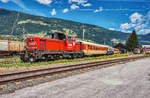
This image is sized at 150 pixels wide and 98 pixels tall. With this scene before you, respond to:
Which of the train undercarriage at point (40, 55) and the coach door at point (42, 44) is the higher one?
the coach door at point (42, 44)

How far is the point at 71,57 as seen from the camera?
25031 millimetres

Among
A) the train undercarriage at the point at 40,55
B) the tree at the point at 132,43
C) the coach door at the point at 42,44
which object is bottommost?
the train undercarriage at the point at 40,55

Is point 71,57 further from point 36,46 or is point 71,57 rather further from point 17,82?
point 17,82

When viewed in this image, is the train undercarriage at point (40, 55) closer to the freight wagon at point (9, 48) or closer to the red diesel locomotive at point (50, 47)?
the red diesel locomotive at point (50, 47)

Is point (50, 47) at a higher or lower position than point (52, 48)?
higher

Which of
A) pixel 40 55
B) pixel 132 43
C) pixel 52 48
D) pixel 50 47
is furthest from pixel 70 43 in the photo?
pixel 132 43

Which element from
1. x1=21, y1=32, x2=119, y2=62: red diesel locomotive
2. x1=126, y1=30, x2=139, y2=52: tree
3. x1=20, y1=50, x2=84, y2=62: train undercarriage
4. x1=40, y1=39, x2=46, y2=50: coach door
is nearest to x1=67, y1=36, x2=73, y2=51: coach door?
x1=21, y1=32, x2=119, y2=62: red diesel locomotive

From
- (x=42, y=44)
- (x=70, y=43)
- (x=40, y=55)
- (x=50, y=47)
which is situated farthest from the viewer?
(x=70, y=43)

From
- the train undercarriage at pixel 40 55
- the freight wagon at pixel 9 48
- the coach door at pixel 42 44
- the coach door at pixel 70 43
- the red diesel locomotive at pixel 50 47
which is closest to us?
the train undercarriage at pixel 40 55

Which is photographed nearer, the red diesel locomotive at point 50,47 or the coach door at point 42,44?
the red diesel locomotive at point 50,47

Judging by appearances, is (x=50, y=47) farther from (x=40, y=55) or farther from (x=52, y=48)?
(x=40, y=55)

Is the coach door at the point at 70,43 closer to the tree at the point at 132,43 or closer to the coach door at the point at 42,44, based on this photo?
the coach door at the point at 42,44

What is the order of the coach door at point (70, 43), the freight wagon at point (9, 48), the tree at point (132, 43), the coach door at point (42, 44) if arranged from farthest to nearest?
the tree at point (132, 43) < the freight wagon at point (9, 48) < the coach door at point (70, 43) < the coach door at point (42, 44)

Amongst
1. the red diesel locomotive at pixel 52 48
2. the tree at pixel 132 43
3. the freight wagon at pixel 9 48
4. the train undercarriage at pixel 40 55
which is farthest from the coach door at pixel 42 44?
the tree at pixel 132 43
